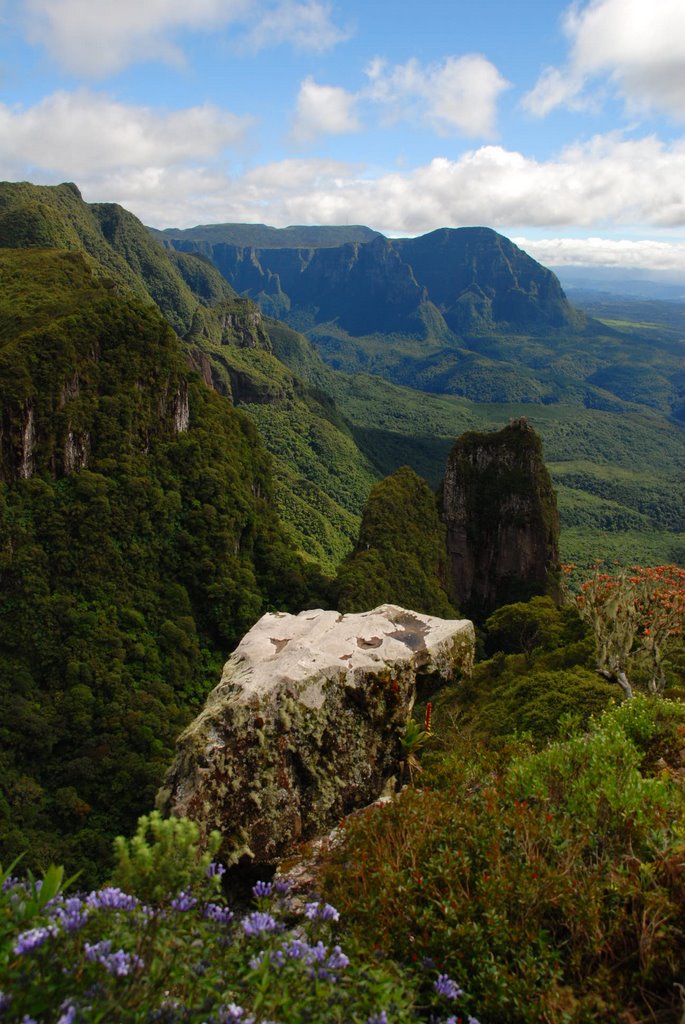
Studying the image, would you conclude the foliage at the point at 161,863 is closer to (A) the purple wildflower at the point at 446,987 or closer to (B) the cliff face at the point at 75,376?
(A) the purple wildflower at the point at 446,987

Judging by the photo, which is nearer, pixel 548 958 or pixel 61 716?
pixel 548 958

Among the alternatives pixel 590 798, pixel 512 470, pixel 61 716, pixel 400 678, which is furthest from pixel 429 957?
pixel 512 470

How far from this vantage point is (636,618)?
23.7m

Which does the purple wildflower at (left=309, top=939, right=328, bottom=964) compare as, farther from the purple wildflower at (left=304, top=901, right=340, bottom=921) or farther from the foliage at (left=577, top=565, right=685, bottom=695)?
the foliage at (left=577, top=565, right=685, bottom=695)

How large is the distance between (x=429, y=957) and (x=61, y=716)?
3790 centimetres

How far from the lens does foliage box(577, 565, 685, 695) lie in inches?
813

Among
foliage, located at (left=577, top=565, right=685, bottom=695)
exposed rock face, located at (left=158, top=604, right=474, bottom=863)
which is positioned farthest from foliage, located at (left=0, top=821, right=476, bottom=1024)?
foliage, located at (left=577, top=565, right=685, bottom=695)

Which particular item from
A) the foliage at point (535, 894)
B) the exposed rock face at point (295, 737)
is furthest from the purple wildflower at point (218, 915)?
the exposed rock face at point (295, 737)

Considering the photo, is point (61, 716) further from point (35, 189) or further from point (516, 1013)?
point (35, 189)

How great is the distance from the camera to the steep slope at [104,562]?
35000 mm

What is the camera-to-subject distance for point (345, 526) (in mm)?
97062

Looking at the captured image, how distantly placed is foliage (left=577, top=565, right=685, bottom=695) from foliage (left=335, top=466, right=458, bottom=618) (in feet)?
70.4

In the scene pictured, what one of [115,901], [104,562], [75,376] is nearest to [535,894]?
[115,901]

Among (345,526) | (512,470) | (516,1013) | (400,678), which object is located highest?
(516,1013)
